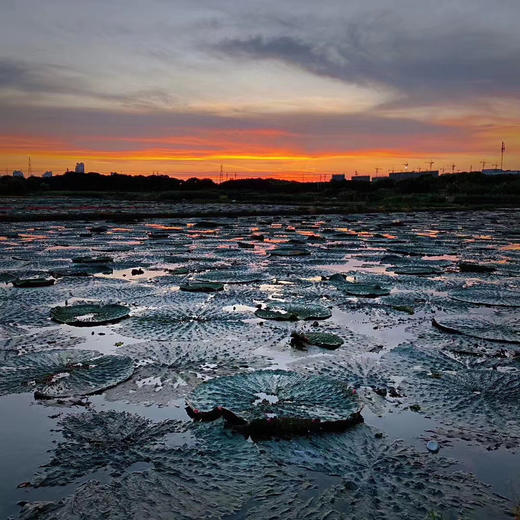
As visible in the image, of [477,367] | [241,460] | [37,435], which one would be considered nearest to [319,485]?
[241,460]

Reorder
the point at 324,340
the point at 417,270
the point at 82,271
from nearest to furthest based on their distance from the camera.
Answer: the point at 324,340 < the point at 82,271 < the point at 417,270

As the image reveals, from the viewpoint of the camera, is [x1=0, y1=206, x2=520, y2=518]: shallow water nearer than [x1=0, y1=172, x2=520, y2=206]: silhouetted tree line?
Yes

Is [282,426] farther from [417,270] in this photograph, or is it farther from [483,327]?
[417,270]

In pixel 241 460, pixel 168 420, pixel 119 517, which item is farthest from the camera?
pixel 168 420

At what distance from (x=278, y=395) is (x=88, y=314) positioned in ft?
9.36

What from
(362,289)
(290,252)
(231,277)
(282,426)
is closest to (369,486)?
(282,426)

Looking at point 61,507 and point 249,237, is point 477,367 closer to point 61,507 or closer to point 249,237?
point 61,507

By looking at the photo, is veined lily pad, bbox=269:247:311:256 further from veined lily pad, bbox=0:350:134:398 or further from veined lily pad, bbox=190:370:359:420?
veined lily pad, bbox=190:370:359:420

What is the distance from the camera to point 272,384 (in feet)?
10.7

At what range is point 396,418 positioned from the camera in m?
3.00

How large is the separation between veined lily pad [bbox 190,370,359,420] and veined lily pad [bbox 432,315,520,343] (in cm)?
189

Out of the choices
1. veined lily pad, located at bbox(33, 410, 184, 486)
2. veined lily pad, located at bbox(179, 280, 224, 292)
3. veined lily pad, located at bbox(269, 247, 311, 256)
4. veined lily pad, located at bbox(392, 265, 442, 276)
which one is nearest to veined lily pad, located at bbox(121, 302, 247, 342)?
veined lily pad, located at bbox(179, 280, 224, 292)

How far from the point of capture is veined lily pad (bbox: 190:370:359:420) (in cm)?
292

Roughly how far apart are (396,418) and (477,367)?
1163mm
